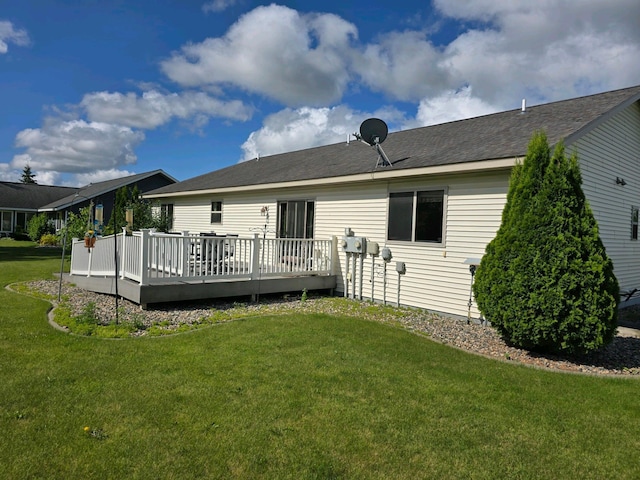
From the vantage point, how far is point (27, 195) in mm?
35812

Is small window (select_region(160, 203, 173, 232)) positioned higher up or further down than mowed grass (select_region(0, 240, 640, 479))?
higher up

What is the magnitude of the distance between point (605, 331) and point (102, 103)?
27.3 metres

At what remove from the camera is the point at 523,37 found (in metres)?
11.3

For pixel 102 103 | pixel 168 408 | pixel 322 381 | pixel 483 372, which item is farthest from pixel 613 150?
pixel 102 103

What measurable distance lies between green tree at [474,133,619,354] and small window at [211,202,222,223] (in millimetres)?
10537

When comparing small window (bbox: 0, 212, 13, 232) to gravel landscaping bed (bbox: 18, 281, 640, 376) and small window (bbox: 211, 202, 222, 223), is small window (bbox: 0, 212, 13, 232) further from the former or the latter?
gravel landscaping bed (bbox: 18, 281, 640, 376)

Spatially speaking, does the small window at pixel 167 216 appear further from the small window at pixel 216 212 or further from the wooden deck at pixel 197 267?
the wooden deck at pixel 197 267

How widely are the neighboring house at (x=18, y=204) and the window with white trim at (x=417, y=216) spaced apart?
1345 inches

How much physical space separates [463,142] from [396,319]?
4.14 metres

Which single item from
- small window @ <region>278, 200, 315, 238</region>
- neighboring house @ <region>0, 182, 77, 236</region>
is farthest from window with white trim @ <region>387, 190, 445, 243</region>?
neighboring house @ <region>0, 182, 77, 236</region>

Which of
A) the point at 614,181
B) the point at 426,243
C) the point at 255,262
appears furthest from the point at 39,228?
the point at 614,181

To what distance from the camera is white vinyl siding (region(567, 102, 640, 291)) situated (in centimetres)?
784

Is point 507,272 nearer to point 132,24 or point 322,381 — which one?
point 322,381

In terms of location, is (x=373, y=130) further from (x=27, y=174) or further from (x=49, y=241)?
(x=27, y=174)
